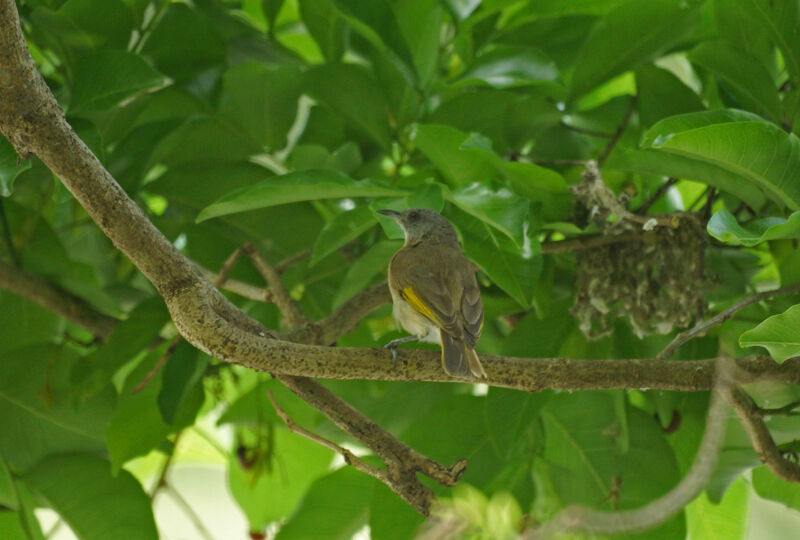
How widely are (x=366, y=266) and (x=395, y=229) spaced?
246mm

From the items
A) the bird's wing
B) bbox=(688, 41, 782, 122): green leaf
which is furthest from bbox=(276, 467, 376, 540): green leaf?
bbox=(688, 41, 782, 122): green leaf

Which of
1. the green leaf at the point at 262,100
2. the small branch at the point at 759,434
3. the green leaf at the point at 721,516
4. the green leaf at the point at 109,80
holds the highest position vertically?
the green leaf at the point at 109,80

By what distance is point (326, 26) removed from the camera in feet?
6.56

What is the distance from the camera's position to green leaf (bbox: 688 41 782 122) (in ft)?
5.60

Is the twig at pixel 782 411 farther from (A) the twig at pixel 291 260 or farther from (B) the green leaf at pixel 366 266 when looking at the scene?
(A) the twig at pixel 291 260

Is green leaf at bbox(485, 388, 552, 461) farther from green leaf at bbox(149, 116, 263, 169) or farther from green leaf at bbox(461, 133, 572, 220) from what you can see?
green leaf at bbox(149, 116, 263, 169)

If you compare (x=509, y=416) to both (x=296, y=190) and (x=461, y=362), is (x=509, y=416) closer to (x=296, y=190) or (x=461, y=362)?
(x=461, y=362)

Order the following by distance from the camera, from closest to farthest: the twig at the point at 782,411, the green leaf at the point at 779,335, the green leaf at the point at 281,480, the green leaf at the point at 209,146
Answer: the green leaf at the point at 779,335, the twig at the point at 782,411, the green leaf at the point at 209,146, the green leaf at the point at 281,480

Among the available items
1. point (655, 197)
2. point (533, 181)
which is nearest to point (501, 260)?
point (533, 181)

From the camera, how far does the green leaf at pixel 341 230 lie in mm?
1571

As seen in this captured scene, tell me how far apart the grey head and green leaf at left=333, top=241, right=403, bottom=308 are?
19cm

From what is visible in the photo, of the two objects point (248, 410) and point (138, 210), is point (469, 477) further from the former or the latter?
point (138, 210)

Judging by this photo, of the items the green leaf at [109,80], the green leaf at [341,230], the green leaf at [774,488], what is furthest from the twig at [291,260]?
the green leaf at [774,488]

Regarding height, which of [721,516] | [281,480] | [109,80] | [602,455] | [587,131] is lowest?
[721,516]
